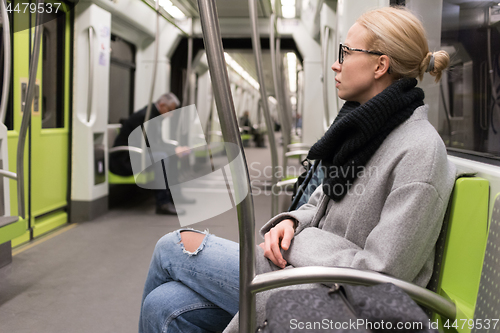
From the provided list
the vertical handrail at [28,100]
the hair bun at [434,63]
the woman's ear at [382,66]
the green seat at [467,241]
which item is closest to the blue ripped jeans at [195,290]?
the green seat at [467,241]

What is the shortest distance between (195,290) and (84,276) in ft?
5.86

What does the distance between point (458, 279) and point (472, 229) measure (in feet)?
0.42

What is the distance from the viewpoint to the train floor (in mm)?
2129

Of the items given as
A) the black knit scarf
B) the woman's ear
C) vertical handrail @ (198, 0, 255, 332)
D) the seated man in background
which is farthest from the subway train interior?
the woman's ear

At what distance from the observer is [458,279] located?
3.49 ft

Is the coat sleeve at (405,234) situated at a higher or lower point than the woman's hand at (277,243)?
higher

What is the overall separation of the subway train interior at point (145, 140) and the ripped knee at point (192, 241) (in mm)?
192

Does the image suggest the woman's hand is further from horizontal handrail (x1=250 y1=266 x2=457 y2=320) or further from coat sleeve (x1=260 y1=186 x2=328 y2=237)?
horizontal handrail (x1=250 y1=266 x2=457 y2=320)

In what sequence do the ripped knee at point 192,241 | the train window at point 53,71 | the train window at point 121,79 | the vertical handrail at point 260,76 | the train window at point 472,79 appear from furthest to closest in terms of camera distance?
1. the train window at point 121,79
2. the train window at point 53,71
3. the vertical handrail at point 260,76
4. the train window at point 472,79
5. the ripped knee at point 192,241

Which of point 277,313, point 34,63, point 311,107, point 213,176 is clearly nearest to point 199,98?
Result: point 213,176

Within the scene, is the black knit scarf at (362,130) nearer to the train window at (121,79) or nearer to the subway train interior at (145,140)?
the subway train interior at (145,140)

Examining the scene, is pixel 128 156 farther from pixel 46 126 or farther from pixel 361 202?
pixel 361 202

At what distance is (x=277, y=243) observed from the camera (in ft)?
3.82

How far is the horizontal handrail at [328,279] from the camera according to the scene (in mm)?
884
